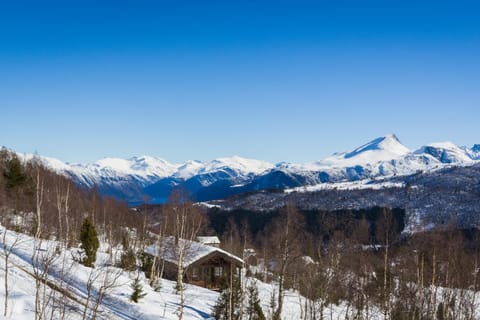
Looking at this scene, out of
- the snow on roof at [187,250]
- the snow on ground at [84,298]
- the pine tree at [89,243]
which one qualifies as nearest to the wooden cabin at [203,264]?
the snow on roof at [187,250]

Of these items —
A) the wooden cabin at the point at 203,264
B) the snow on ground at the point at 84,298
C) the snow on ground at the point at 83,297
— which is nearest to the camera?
the snow on ground at the point at 83,297

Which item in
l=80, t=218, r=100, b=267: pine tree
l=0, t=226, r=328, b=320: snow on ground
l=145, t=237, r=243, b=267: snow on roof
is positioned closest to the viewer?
l=0, t=226, r=328, b=320: snow on ground

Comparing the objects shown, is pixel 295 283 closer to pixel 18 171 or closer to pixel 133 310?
pixel 133 310

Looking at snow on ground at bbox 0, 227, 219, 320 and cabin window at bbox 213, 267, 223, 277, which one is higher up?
snow on ground at bbox 0, 227, 219, 320

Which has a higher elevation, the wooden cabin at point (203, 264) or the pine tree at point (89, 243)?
the pine tree at point (89, 243)

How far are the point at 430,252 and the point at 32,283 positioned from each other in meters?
34.8

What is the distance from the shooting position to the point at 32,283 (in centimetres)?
2406

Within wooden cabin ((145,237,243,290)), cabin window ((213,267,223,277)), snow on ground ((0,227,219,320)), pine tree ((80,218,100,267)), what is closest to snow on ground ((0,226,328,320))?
snow on ground ((0,227,219,320))

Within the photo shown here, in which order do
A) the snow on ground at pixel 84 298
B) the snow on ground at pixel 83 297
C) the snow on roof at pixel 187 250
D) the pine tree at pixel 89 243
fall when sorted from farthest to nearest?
the snow on roof at pixel 187 250 < the pine tree at pixel 89 243 < the snow on ground at pixel 84 298 < the snow on ground at pixel 83 297

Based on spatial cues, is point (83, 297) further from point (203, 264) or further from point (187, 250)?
point (203, 264)

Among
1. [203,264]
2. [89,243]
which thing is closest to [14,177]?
[89,243]

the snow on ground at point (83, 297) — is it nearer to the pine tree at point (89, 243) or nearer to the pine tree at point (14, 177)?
the pine tree at point (89, 243)

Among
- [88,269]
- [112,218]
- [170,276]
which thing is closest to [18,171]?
[112,218]

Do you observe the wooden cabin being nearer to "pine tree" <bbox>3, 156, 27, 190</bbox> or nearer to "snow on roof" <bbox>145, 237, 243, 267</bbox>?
"snow on roof" <bbox>145, 237, 243, 267</bbox>
